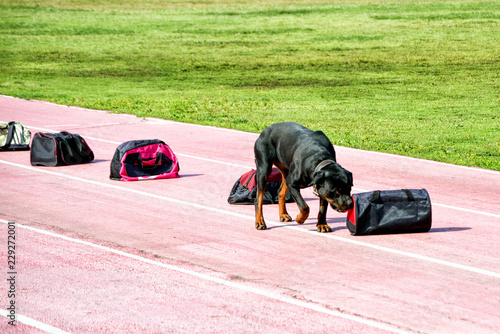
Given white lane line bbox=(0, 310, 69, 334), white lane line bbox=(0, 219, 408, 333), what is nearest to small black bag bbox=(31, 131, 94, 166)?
white lane line bbox=(0, 219, 408, 333)

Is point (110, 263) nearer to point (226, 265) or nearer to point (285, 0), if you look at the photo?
point (226, 265)

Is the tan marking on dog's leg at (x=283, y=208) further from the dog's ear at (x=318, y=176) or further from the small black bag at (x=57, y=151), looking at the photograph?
the small black bag at (x=57, y=151)

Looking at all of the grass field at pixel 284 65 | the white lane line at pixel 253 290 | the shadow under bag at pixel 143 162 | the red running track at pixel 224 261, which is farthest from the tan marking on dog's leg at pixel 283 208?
the grass field at pixel 284 65

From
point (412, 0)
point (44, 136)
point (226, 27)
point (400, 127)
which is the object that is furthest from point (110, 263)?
point (412, 0)

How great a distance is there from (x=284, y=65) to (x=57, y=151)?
2508 cm

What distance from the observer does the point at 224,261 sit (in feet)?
33.6

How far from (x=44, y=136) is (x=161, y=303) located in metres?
9.56

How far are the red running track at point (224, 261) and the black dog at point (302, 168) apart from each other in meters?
0.45

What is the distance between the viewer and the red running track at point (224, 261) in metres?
8.18

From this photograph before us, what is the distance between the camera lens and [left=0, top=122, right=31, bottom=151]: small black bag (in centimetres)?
1873

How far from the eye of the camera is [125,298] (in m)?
8.79

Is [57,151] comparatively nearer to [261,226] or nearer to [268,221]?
[268,221]

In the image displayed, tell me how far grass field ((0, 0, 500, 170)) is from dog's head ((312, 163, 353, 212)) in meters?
7.63

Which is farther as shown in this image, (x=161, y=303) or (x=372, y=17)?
(x=372, y=17)
